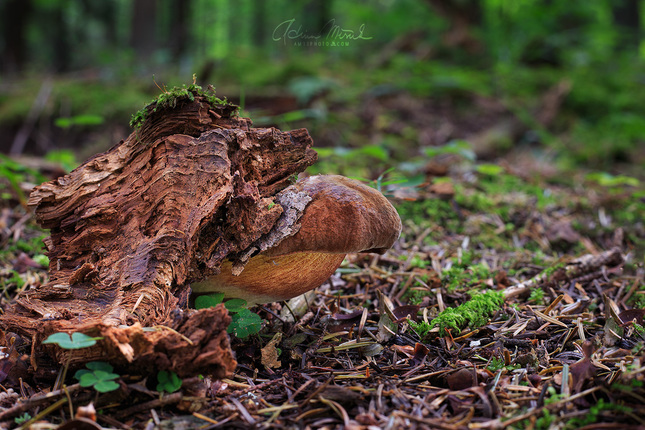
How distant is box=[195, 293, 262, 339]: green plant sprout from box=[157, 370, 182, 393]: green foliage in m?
0.42

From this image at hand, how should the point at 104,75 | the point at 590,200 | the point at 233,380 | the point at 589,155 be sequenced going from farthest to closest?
1. the point at 104,75
2. the point at 589,155
3. the point at 590,200
4. the point at 233,380

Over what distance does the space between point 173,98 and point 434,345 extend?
1.74 m

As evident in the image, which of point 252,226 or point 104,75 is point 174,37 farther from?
point 252,226

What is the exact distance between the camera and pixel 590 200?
15.8 ft

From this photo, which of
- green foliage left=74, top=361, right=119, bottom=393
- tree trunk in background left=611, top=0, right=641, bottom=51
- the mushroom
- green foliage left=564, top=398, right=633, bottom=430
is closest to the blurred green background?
tree trunk in background left=611, top=0, right=641, bottom=51

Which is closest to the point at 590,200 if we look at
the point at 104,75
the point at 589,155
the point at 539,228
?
the point at 539,228

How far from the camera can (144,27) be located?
1200 centimetres

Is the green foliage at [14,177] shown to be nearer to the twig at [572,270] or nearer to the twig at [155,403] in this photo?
the twig at [155,403]

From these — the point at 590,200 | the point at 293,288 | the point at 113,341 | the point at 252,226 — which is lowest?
the point at 590,200

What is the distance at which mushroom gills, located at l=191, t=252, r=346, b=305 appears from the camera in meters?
2.14

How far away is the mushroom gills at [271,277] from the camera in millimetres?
2135

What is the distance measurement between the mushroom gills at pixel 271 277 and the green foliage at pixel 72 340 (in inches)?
26.9

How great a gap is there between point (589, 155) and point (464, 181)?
3.17m

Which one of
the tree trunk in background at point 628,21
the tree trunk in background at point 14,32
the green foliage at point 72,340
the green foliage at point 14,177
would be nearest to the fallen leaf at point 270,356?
the green foliage at point 72,340
